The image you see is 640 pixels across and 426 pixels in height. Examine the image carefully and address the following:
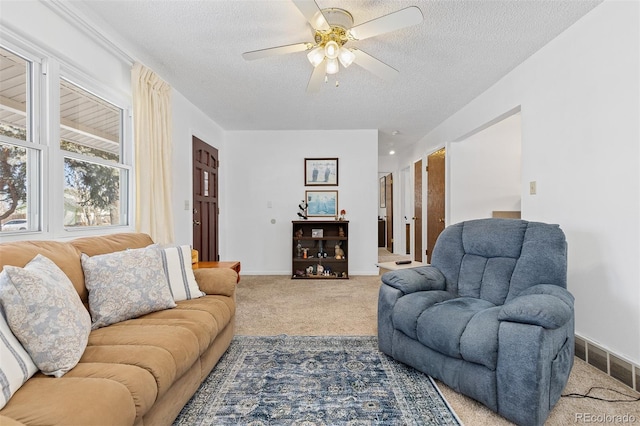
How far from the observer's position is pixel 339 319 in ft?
9.16

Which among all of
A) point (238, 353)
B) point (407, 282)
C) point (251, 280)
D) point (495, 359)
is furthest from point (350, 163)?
point (495, 359)

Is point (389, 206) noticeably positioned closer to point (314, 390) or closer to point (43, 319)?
point (314, 390)

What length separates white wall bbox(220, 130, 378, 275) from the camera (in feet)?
15.5

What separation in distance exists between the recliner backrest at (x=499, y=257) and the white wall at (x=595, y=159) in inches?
17.0

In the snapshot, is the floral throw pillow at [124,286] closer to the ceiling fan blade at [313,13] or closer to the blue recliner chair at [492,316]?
the blue recliner chair at [492,316]

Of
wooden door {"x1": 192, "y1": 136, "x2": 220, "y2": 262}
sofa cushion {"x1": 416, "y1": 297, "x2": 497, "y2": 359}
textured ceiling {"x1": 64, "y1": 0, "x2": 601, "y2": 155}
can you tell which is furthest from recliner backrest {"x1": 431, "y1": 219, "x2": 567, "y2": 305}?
wooden door {"x1": 192, "y1": 136, "x2": 220, "y2": 262}

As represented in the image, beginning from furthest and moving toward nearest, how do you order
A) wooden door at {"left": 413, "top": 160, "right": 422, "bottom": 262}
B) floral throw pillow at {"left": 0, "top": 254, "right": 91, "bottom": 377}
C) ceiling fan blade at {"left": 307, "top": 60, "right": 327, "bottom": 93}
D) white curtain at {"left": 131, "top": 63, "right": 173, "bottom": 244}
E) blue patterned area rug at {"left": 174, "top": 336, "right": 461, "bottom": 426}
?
wooden door at {"left": 413, "top": 160, "right": 422, "bottom": 262}, white curtain at {"left": 131, "top": 63, "right": 173, "bottom": 244}, ceiling fan blade at {"left": 307, "top": 60, "right": 327, "bottom": 93}, blue patterned area rug at {"left": 174, "top": 336, "right": 461, "bottom": 426}, floral throw pillow at {"left": 0, "top": 254, "right": 91, "bottom": 377}

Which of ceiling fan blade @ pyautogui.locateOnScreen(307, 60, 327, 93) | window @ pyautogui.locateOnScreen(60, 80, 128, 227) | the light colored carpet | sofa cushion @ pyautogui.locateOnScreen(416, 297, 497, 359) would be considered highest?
ceiling fan blade @ pyautogui.locateOnScreen(307, 60, 327, 93)

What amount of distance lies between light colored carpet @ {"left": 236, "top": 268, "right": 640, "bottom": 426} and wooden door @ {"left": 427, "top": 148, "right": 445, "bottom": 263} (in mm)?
1222

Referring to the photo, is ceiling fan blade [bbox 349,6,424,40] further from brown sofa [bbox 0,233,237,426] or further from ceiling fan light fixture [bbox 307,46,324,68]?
brown sofa [bbox 0,233,237,426]

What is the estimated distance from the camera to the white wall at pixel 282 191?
473 centimetres

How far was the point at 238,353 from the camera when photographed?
211 centimetres

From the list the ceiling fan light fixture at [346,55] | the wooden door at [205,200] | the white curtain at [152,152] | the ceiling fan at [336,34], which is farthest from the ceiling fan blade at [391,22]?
the wooden door at [205,200]

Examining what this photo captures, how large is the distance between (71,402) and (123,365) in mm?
238
